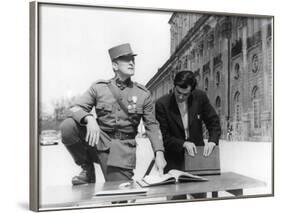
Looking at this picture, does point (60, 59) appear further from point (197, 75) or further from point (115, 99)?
point (197, 75)

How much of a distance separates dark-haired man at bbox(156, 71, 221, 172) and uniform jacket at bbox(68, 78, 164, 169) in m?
0.09

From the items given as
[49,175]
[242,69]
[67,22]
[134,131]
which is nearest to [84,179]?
[49,175]

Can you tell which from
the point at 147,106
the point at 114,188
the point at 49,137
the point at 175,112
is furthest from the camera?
the point at 175,112

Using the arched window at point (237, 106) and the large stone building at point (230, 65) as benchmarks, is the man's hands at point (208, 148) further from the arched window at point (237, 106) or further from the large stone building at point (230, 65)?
the arched window at point (237, 106)

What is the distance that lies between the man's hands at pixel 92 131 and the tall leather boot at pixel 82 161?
1.9 inches

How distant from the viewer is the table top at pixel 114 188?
10.3 ft

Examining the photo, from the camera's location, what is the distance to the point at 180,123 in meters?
3.49

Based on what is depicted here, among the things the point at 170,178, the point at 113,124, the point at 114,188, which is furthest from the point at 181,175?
the point at 113,124

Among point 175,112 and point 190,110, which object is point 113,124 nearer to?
point 175,112

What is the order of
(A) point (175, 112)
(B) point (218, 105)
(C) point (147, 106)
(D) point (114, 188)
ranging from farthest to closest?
(B) point (218, 105), (A) point (175, 112), (C) point (147, 106), (D) point (114, 188)

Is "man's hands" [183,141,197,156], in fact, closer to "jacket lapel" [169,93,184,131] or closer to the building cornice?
"jacket lapel" [169,93,184,131]

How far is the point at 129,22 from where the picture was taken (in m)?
3.32

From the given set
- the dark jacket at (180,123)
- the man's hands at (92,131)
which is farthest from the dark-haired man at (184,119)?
the man's hands at (92,131)

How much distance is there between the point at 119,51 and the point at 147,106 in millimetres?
376
